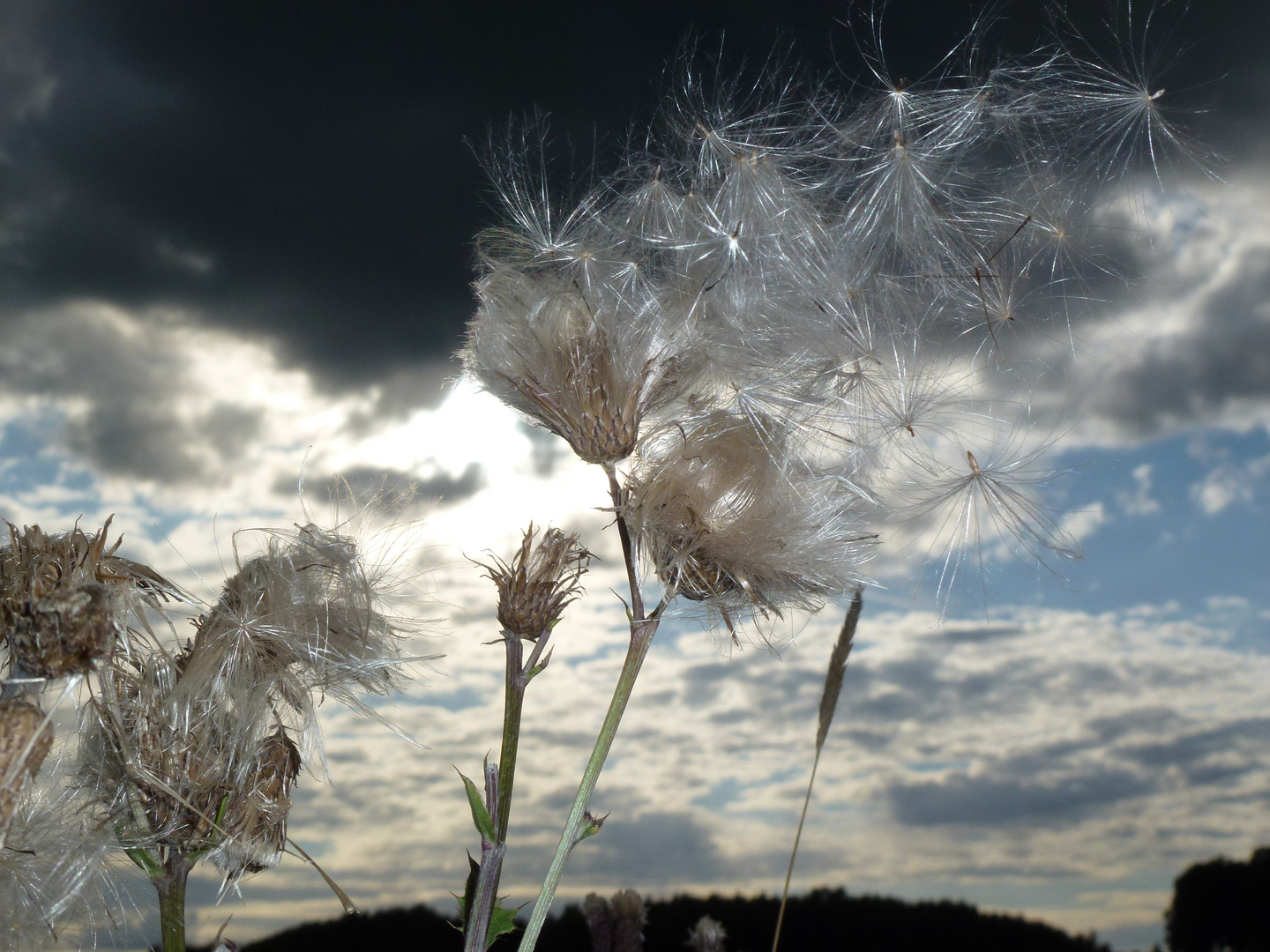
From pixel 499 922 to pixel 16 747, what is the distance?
113cm

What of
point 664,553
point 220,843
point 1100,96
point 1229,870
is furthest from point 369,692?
point 1229,870

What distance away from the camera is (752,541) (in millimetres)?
2592

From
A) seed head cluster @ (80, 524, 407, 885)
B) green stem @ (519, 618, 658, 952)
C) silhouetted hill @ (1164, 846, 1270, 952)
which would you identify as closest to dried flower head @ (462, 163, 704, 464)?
green stem @ (519, 618, 658, 952)

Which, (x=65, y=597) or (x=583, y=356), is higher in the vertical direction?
(x=583, y=356)

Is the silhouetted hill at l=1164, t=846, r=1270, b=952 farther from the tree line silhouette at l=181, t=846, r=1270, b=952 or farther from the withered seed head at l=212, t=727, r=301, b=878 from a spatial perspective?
the withered seed head at l=212, t=727, r=301, b=878

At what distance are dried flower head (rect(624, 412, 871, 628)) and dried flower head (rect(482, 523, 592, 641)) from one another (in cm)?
20

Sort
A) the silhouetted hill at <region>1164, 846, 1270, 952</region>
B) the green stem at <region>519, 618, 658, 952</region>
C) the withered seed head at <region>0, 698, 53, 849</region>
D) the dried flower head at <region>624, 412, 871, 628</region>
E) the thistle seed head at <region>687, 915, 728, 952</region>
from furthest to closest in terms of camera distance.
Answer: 1. the silhouetted hill at <region>1164, 846, 1270, 952</region>
2. the thistle seed head at <region>687, 915, 728, 952</region>
3. the dried flower head at <region>624, 412, 871, 628</region>
4. the green stem at <region>519, 618, 658, 952</region>
5. the withered seed head at <region>0, 698, 53, 849</region>

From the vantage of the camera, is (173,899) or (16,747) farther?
(173,899)

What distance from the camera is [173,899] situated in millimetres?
2223

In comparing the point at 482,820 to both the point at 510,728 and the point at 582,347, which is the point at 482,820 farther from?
the point at 582,347

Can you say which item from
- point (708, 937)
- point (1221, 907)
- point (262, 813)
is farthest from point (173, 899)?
point (1221, 907)

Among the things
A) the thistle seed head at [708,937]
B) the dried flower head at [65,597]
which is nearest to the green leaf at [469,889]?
the dried flower head at [65,597]

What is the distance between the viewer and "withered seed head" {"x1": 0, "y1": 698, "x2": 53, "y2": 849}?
1.46m

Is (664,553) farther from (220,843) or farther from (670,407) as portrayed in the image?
(220,843)
